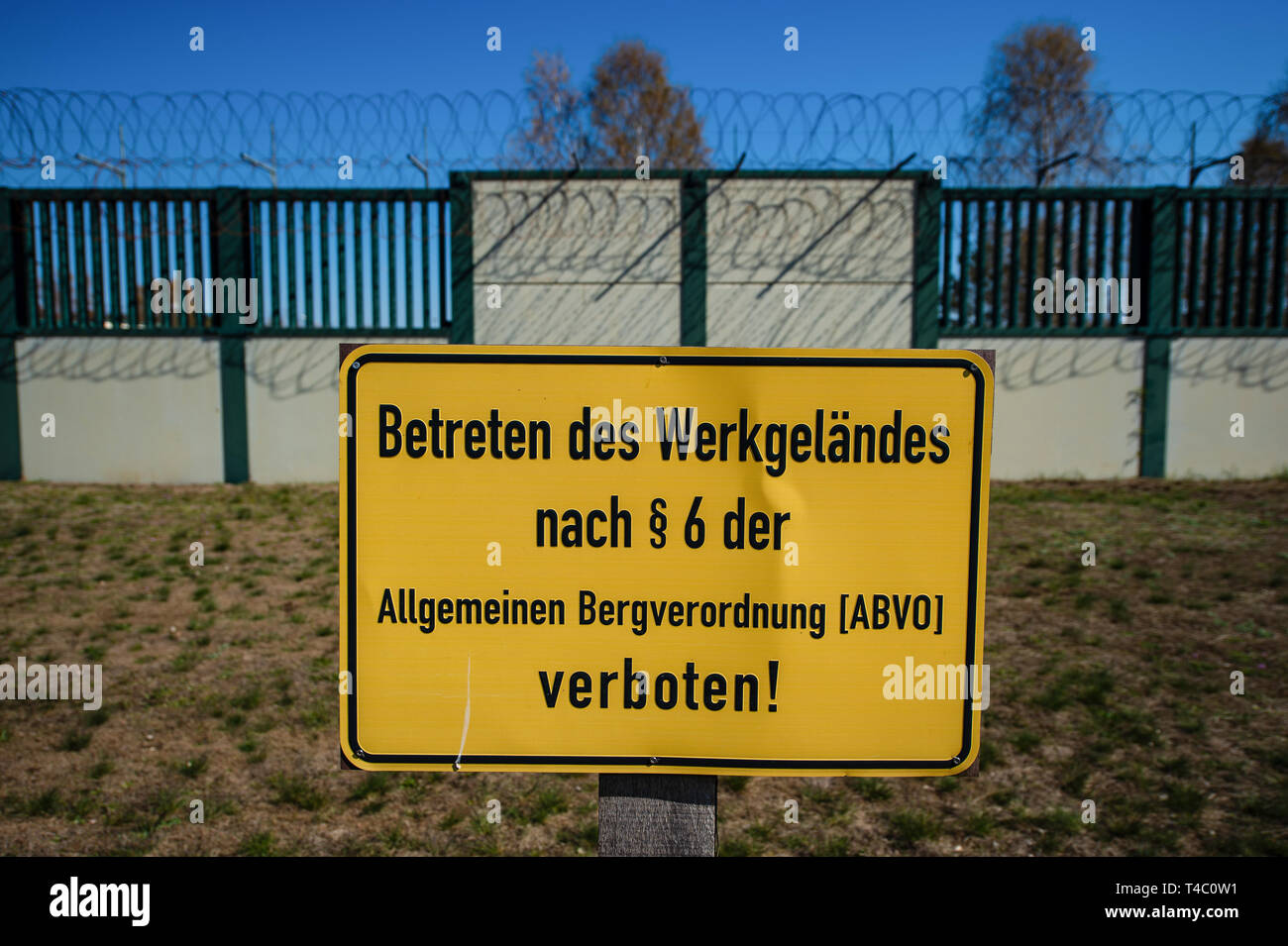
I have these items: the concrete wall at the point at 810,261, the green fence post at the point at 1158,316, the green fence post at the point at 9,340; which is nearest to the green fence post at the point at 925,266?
the concrete wall at the point at 810,261

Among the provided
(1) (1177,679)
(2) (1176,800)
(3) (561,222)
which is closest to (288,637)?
(2) (1176,800)

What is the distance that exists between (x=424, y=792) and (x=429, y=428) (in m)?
2.66

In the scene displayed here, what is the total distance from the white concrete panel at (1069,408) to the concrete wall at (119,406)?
10.6 meters

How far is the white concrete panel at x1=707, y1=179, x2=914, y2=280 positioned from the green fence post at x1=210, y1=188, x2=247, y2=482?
262 inches

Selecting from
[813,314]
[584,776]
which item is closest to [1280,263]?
[813,314]

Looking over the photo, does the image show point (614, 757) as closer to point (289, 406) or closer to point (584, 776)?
point (584, 776)

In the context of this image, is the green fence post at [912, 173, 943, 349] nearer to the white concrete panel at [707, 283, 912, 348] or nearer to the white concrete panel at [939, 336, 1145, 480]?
the white concrete panel at [707, 283, 912, 348]

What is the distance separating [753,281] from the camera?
11875 millimetres

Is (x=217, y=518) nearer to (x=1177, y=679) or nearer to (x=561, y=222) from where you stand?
(x=561, y=222)

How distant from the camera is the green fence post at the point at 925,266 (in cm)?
1165

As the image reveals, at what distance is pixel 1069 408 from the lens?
11742 millimetres

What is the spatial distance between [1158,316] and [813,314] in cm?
480

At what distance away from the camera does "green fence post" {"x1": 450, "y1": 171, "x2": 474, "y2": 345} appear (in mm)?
11812

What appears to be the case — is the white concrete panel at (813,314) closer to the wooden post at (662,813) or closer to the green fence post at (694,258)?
the green fence post at (694,258)
